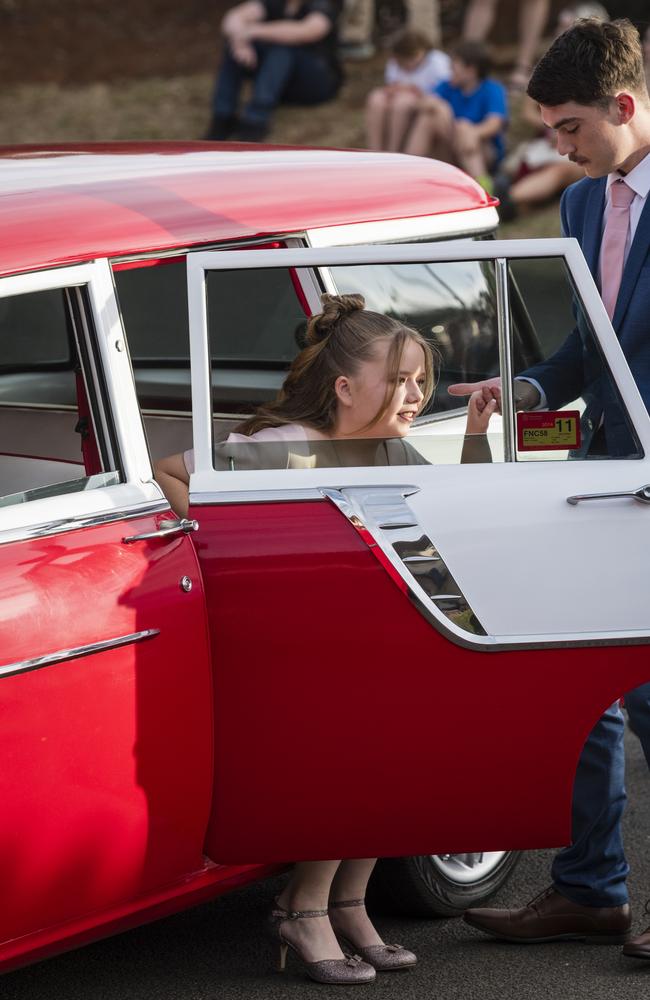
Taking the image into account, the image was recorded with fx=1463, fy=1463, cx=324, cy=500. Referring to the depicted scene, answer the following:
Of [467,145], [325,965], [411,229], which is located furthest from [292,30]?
[325,965]

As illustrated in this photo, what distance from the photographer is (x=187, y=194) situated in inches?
135

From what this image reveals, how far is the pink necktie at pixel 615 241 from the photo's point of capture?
336cm

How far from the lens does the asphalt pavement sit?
3301 millimetres

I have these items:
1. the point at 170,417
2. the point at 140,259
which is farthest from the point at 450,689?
the point at 170,417

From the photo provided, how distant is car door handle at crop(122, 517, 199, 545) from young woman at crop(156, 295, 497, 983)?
21 cm

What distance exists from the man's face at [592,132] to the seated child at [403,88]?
8.87 m

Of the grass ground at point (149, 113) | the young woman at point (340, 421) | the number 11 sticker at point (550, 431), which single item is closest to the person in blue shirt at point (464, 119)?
the grass ground at point (149, 113)

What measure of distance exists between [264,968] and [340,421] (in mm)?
1303

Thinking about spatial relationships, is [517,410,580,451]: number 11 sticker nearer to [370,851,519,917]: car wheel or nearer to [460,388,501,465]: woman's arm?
[460,388,501,465]: woman's arm

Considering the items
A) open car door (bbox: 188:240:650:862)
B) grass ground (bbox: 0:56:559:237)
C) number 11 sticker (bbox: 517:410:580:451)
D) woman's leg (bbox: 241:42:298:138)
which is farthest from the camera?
grass ground (bbox: 0:56:559:237)

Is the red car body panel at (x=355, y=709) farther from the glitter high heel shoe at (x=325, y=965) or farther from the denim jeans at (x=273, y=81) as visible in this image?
the denim jeans at (x=273, y=81)

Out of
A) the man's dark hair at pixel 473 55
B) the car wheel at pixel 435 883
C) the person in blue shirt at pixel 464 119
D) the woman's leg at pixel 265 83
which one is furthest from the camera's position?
the woman's leg at pixel 265 83

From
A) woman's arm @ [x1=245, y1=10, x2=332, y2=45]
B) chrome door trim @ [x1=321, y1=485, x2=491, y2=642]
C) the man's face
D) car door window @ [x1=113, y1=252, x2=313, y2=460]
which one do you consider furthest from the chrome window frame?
woman's arm @ [x1=245, y1=10, x2=332, y2=45]

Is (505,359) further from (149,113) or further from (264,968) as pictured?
(149,113)
